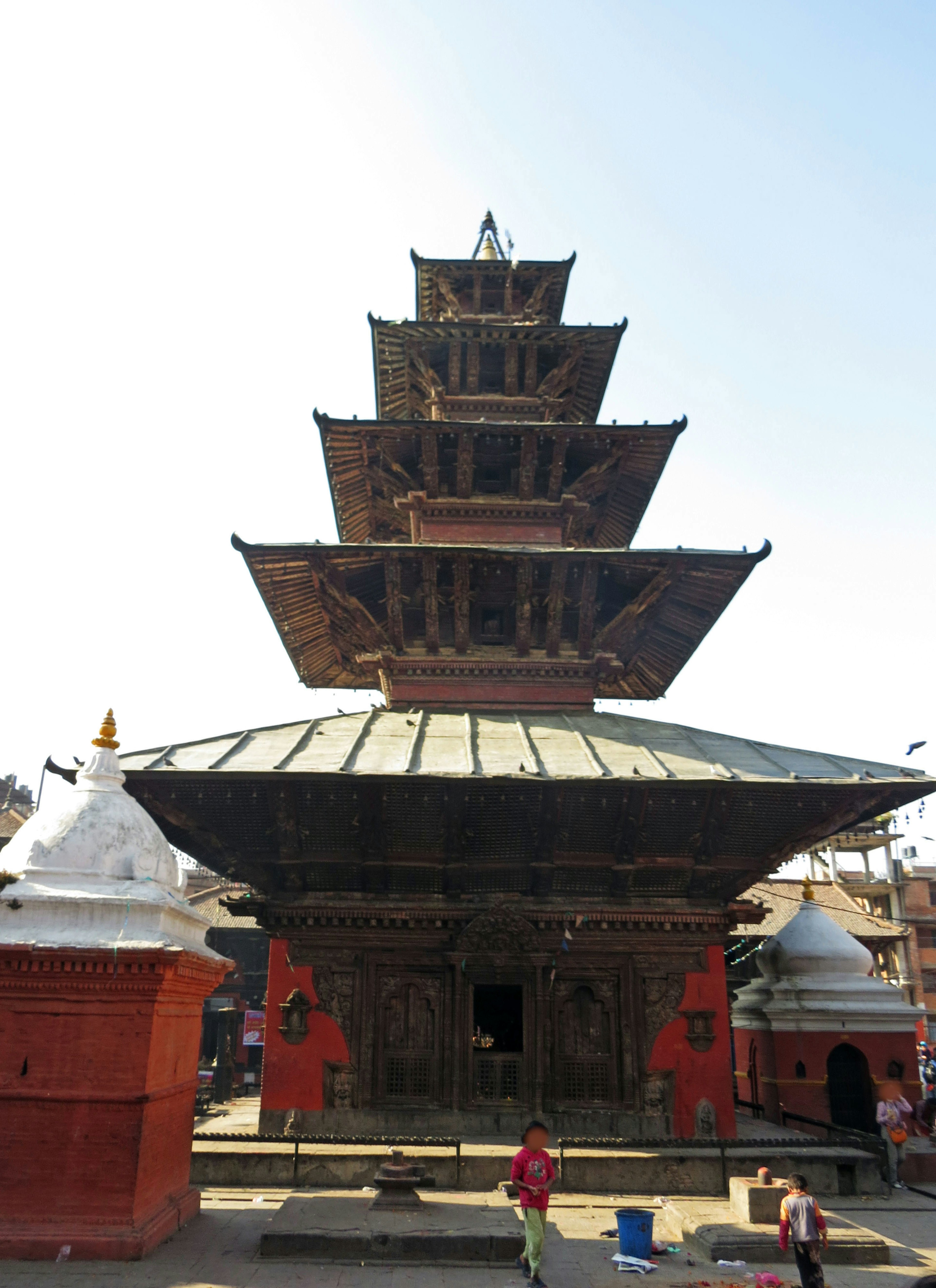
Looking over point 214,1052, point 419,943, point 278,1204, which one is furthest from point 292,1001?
point 214,1052

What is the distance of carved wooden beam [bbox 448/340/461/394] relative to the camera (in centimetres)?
1795

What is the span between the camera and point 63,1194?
6824 millimetres

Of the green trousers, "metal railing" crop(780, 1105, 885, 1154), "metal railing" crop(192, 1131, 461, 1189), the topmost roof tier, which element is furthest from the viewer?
the topmost roof tier

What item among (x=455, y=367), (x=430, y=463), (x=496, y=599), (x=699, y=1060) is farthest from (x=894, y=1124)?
(x=455, y=367)

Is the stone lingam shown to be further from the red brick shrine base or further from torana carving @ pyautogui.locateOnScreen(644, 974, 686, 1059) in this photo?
the red brick shrine base

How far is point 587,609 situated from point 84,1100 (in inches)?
386

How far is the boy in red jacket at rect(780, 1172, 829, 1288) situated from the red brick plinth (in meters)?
5.17

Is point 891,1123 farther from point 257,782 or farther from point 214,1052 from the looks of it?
point 214,1052

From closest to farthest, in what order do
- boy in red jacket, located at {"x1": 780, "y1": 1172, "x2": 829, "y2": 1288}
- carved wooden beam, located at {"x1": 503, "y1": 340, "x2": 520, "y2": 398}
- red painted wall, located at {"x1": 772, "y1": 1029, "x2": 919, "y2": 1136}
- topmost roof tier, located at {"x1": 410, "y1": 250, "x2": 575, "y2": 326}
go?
boy in red jacket, located at {"x1": 780, "y1": 1172, "x2": 829, "y2": 1288}, red painted wall, located at {"x1": 772, "y1": 1029, "x2": 919, "y2": 1136}, carved wooden beam, located at {"x1": 503, "y1": 340, "x2": 520, "y2": 398}, topmost roof tier, located at {"x1": 410, "y1": 250, "x2": 575, "y2": 326}

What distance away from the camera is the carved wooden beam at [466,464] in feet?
50.8

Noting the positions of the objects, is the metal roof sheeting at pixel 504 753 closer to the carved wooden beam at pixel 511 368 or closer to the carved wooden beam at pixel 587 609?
the carved wooden beam at pixel 587 609

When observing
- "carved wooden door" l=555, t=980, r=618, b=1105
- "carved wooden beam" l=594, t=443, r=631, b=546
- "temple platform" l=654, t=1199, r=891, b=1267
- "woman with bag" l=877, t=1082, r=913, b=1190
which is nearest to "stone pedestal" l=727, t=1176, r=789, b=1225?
"temple platform" l=654, t=1199, r=891, b=1267

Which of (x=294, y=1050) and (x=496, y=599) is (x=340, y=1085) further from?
(x=496, y=599)

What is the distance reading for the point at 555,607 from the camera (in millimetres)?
14328
